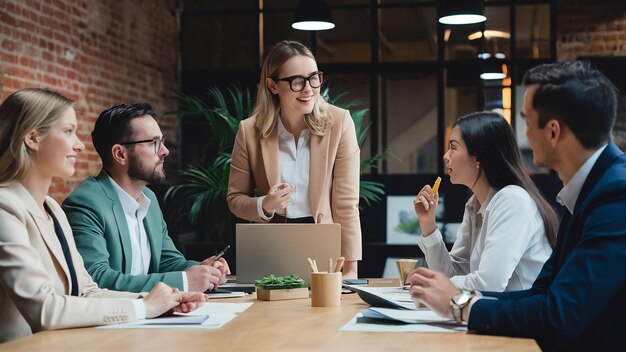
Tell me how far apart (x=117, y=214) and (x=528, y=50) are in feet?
19.9

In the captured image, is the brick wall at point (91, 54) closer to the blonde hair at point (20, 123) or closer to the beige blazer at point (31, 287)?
the blonde hair at point (20, 123)

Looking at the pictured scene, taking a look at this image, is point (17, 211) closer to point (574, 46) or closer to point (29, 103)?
point (29, 103)

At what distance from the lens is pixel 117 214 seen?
3002 millimetres

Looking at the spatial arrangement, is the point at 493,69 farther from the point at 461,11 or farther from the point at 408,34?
the point at 461,11

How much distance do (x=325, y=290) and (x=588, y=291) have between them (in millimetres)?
859

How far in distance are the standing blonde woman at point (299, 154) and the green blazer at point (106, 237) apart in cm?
48

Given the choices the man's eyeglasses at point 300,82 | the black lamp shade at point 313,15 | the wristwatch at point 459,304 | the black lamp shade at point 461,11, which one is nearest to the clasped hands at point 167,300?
the wristwatch at point 459,304

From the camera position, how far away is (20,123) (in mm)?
2408

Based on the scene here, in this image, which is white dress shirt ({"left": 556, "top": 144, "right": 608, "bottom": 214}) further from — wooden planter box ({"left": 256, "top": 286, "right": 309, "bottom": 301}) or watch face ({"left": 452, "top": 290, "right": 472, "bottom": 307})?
wooden planter box ({"left": 256, "top": 286, "right": 309, "bottom": 301})

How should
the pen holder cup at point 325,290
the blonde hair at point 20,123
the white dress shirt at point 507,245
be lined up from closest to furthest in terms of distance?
the blonde hair at point 20,123 < the pen holder cup at point 325,290 < the white dress shirt at point 507,245

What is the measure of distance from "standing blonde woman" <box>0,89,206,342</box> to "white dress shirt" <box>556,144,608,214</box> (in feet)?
3.10

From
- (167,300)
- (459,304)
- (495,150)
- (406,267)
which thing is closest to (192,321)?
(167,300)

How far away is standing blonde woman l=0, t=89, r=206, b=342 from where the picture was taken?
7.06ft

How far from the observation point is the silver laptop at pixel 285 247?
9.37ft
